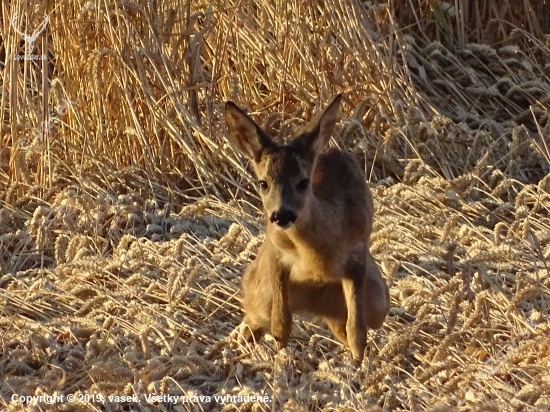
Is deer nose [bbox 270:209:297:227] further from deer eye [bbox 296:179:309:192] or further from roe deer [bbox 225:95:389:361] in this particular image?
deer eye [bbox 296:179:309:192]

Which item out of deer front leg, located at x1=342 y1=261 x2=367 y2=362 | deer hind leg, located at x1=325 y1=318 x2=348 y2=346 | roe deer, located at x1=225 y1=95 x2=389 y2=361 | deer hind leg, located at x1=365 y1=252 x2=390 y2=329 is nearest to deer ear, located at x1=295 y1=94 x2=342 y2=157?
roe deer, located at x1=225 y1=95 x2=389 y2=361

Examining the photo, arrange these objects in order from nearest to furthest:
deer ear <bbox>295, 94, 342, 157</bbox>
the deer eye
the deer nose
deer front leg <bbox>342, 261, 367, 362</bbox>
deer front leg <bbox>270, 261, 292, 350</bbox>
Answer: the deer nose, the deer eye, deer ear <bbox>295, 94, 342, 157</bbox>, deer front leg <bbox>342, 261, 367, 362</bbox>, deer front leg <bbox>270, 261, 292, 350</bbox>

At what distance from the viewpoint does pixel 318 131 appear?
5668mm

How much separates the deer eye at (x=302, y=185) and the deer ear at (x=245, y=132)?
309mm

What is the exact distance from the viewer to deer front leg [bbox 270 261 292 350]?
592 cm

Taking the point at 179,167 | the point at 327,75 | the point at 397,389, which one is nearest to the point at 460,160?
the point at 327,75

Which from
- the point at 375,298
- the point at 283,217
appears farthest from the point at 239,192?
the point at 283,217

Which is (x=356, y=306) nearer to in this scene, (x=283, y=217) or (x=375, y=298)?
(x=375, y=298)

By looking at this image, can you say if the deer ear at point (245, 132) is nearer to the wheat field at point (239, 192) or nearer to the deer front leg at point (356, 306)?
the deer front leg at point (356, 306)

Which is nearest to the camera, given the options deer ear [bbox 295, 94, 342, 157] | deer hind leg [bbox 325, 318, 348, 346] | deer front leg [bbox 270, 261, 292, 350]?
deer ear [bbox 295, 94, 342, 157]

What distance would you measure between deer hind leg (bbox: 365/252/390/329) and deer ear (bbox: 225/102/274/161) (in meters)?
0.88

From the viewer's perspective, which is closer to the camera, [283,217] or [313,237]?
[283,217]

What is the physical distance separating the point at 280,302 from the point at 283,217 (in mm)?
826

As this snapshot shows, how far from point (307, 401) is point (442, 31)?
15.5 ft
